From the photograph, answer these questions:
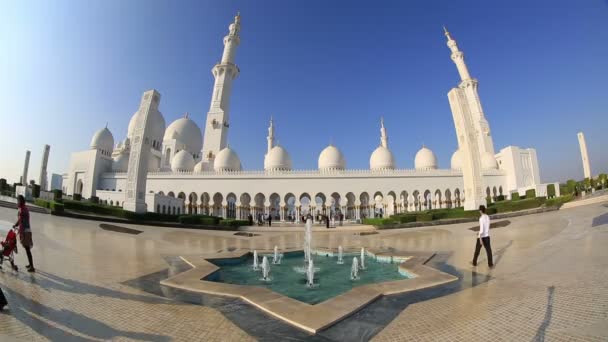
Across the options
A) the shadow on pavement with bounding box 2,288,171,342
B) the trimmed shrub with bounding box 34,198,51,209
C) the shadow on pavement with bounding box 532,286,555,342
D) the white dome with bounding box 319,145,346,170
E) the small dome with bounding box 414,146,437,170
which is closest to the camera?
the shadow on pavement with bounding box 532,286,555,342

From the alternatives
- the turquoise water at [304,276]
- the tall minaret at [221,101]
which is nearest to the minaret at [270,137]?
the tall minaret at [221,101]

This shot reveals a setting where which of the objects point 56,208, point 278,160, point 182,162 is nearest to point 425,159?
point 278,160

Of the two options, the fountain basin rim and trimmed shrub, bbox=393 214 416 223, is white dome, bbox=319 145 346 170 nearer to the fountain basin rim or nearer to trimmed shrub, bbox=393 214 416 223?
trimmed shrub, bbox=393 214 416 223

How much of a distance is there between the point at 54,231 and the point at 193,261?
6.51 m

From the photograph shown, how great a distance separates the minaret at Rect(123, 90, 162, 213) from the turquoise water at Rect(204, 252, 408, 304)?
14728 mm

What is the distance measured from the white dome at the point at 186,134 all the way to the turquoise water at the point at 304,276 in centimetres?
3535

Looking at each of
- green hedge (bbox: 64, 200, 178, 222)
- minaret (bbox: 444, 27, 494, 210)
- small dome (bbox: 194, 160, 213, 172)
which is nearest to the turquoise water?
green hedge (bbox: 64, 200, 178, 222)

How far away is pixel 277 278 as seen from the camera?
5629 millimetres

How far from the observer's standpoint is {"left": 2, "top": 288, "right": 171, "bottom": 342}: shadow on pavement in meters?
2.59

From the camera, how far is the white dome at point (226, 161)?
3334 centimetres

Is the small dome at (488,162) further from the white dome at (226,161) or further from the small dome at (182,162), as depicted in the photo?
the small dome at (182,162)

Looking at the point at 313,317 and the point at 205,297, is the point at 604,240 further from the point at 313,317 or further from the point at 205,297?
the point at 205,297

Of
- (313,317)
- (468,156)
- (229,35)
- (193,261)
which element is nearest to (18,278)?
(193,261)

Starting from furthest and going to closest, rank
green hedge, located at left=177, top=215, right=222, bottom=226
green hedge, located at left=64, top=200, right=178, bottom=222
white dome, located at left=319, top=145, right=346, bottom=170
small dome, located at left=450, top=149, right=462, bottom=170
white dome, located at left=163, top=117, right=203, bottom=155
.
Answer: white dome, located at left=163, top=117, right=203, bottom=155, small dome, located at left=450, top=149, right=462, bottom=170, white dome, located at left=319, top=145, right=346, bottom=170, green hedge, located at left=177, top=215, right=222, bottom=226, green hedge, located at left=64, top=200, right=178, bottom=222
